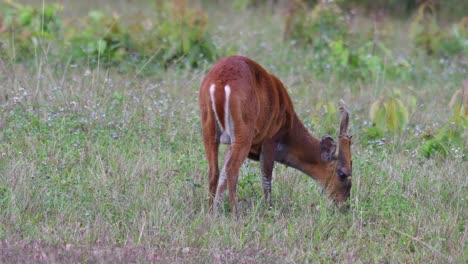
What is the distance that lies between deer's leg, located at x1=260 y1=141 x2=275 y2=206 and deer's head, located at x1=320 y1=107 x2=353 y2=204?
18.1 inches

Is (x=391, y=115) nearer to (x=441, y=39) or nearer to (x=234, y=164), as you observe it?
(x=234, y=164)

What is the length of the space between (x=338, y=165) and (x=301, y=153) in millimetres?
337

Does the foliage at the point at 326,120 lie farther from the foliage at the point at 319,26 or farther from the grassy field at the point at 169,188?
the foliage at the point at 319,26

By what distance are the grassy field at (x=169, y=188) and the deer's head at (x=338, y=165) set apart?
0.12 m

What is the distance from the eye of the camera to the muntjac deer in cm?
641

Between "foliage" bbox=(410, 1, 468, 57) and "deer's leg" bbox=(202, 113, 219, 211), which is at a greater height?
"deer's leg" bbox=(202, 113, 219, 211)

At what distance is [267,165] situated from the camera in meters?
6.98

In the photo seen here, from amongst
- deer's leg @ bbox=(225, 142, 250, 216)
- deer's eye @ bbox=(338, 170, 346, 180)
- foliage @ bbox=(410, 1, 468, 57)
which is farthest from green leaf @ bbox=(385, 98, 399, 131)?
foliage @ bbox=(410, 1, 468, 57)

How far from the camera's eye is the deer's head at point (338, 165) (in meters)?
7.16

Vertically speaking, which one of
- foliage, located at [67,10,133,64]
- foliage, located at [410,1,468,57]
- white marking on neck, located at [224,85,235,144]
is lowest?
foliage, located at [410,1,468,57]

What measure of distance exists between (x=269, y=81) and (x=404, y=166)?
68.2 inches

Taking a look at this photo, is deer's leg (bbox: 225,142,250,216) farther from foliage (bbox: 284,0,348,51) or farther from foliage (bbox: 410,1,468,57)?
foliage (bbox: 410,1,468,57)

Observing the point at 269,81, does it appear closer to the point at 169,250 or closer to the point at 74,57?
the point at 169,250

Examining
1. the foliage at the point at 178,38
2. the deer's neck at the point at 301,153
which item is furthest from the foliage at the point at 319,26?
the deer's neck at the point at 301,153
